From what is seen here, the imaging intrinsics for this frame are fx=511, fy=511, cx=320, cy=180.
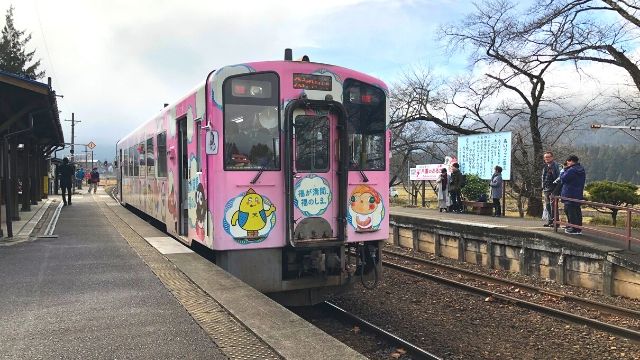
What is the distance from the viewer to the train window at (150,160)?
417 inches

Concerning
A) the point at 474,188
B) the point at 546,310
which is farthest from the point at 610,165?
the point at 546,310

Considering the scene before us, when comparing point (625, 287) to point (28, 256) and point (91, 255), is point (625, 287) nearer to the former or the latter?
point (91, 255)

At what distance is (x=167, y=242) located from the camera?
8.78 meters

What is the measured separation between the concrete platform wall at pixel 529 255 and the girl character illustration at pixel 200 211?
263 inches

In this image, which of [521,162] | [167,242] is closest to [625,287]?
[167,242]

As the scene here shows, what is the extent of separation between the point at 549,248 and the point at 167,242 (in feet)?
23.5

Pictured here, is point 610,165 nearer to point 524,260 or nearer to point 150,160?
point 524,260

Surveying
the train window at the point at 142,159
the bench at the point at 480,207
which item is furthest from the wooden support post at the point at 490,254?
the train window at the point at 142,159

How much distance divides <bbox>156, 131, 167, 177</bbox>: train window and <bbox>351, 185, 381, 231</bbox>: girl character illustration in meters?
4.12

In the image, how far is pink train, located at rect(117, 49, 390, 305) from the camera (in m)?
5.95

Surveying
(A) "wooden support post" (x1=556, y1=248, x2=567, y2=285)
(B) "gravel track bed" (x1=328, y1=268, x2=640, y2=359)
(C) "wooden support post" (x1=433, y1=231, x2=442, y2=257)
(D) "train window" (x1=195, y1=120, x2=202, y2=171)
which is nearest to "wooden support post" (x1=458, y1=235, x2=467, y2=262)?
(C) "wooden support post" (x1=433, y1=231, x2=442, y2=257)

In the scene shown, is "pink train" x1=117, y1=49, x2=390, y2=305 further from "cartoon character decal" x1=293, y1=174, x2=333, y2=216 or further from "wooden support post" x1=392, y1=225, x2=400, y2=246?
"wooden support post" x1=392, y1=225, x2=400, y2=246

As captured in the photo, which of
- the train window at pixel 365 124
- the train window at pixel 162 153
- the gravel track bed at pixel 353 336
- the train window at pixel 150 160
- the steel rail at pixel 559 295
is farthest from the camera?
the train window at pixel 150 160

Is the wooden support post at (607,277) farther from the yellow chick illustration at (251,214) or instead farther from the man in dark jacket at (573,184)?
the yellow chick illustration at (251,214)
